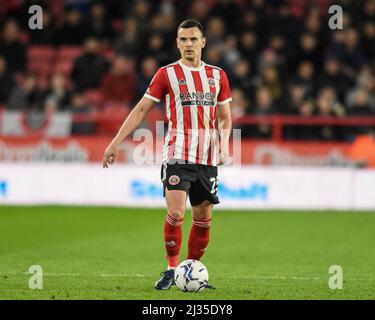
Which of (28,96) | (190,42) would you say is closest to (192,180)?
(190,42)

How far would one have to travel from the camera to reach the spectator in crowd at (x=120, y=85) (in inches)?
699

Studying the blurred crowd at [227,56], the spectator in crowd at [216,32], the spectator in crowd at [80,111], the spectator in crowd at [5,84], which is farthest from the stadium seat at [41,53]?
the spectator in crowd at [216,32]

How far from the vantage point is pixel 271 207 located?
16297 millimetres

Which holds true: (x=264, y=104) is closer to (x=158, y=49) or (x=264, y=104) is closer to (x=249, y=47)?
(x=249, y=47)

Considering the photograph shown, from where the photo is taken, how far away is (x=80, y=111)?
17391 mm

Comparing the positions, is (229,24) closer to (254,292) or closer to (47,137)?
(47,137)

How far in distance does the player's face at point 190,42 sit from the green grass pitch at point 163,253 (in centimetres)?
196

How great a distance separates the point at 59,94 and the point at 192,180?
10.3 m

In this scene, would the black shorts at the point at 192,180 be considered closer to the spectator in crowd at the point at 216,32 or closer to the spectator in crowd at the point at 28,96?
the spectator in crowd at the point at 28,96

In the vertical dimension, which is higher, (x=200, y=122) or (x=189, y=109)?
(x=189, y=109)

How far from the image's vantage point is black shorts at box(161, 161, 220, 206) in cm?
775

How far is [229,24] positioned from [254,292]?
12200 millimetres

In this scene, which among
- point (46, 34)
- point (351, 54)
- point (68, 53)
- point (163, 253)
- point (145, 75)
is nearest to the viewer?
point (163, 253)

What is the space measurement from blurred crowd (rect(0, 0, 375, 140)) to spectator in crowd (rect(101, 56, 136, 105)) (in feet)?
0.06
